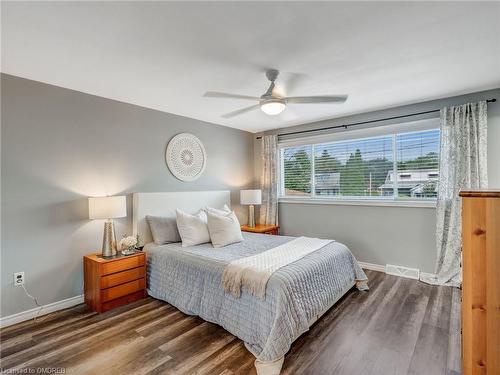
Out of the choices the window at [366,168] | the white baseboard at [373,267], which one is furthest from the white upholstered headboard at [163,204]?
the white baseboard at [373,267]

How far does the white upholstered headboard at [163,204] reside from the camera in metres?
3.36

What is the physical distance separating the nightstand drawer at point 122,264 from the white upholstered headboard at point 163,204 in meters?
0.41

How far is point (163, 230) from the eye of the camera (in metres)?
3.32

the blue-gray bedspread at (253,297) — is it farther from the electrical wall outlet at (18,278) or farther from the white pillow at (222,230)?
the electrical wall outlet at (18,278)

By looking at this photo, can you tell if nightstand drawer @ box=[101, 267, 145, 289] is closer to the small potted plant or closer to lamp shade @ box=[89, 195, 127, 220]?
the small potted plant

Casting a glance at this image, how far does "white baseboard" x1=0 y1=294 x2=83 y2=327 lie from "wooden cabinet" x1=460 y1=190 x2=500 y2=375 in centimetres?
344

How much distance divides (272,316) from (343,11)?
2169 mm

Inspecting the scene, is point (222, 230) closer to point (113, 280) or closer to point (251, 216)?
point (113, 280)

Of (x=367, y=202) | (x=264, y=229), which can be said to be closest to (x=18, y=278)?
(x=264, y=229)

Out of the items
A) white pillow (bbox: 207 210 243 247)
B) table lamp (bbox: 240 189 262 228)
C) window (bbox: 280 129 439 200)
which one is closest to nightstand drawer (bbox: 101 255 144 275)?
white pillow (bbox: 207 210 243 247)

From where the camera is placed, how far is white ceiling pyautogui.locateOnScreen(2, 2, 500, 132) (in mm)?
1645

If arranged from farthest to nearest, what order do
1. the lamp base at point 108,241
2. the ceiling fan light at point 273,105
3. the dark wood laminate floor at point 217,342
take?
the lamp base at point 108,241 < the ceiling fan light at point 273,105 < the dark wood laminate floor at point 217,342

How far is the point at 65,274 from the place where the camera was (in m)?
2.85

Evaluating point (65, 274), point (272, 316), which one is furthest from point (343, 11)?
point (65, 274)
